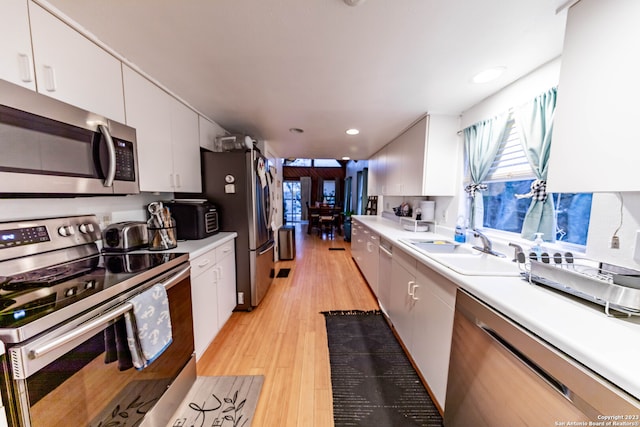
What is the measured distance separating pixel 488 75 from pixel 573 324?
5.34 feet

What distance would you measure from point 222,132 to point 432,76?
2.48 m

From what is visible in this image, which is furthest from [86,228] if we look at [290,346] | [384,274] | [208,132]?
[384,274]

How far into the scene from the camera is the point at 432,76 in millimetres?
1557

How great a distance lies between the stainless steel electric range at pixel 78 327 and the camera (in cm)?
66

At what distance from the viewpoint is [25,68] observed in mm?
922

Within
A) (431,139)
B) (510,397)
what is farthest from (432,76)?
(510,397)

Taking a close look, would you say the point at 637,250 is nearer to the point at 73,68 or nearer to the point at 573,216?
the point at 573,216

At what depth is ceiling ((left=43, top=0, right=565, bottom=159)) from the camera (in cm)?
101

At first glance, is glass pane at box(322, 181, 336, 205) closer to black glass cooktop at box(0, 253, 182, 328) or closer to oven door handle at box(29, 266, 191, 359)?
black glass cooktop at box(0, 253, 182, 328)

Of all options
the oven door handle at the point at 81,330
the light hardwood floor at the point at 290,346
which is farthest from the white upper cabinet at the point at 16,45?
the light hardwood floor at the point at 290,346

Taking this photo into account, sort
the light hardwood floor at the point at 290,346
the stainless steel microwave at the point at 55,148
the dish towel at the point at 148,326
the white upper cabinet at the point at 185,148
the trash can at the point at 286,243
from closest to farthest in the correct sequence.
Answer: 1. the stainless steel microwave at the point at 55,148
2. the dish towel at the point at 148,326
3. the light hardwood floor at the point at 290,346
4. the white upper cabinet at the point at 185,148
5. the trash can at the point at 286,243

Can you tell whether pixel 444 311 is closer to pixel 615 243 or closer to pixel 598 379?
pixel 598 379

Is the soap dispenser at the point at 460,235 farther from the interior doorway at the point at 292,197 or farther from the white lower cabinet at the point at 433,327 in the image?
the interior doorway at the point at 292,197

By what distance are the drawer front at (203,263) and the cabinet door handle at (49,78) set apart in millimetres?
1134
